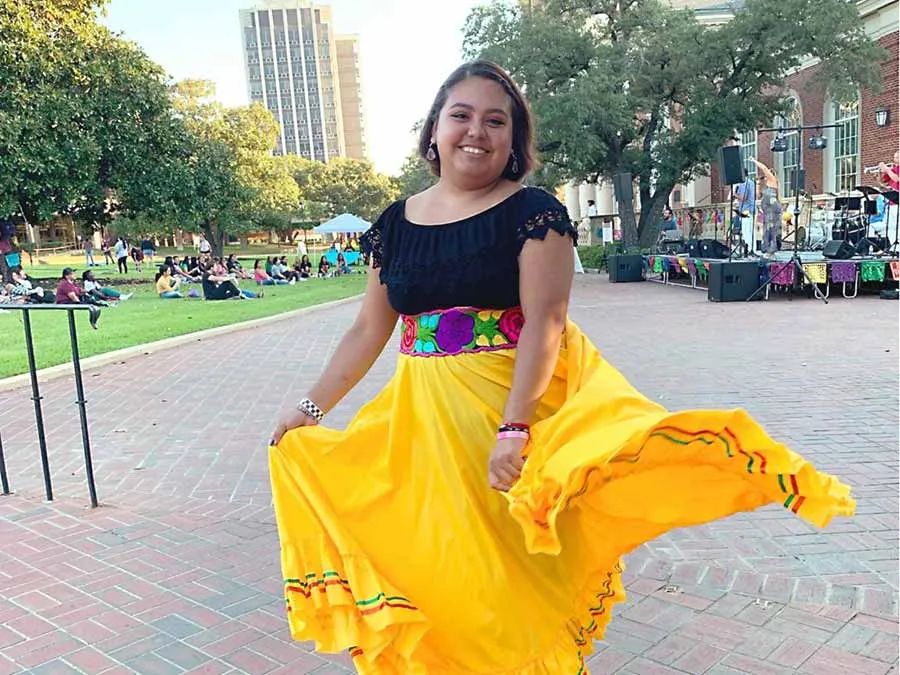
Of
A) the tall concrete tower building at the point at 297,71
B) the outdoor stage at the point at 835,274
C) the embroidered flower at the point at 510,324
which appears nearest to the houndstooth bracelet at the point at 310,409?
the embroidered flower at the point at 510,324

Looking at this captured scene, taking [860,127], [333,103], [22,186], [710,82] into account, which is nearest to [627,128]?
[710,82]

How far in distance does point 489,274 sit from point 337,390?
2.17ft

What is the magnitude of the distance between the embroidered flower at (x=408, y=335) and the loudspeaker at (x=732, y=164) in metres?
14.6

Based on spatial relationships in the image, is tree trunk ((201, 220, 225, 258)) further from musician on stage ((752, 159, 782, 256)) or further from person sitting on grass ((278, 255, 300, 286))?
musician on stage ((752, 159, 782, 256))

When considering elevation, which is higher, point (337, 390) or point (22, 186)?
point (22, 186)

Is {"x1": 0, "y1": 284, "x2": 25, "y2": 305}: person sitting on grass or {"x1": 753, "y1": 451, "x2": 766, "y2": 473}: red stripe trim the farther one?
{"x1": 0, "y1": 284, "x2": 25, "y2": 305}: person sitting on grass

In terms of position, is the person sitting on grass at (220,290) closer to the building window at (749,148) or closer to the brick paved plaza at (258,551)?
the brick paved plaza at (258,551)

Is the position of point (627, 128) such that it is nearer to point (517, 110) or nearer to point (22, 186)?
point (22, 186)

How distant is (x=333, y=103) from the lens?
143 meters

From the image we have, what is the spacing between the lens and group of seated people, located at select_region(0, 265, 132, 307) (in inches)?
541

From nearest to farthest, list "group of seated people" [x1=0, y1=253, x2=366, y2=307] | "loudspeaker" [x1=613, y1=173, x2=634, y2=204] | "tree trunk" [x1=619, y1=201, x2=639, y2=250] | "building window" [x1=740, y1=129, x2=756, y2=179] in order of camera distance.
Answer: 1. "group of seated people" [x1=0, y1=253, x2=366, y2=307]
2. "loudspeaker" [x1=613, y1=173, x2=634, y2=204]
3. "tree trunk" [x1=619, y1=201, x2=639, y2=250]
4. "building window" [x1=740, y1=129, x2=756, y2=179]

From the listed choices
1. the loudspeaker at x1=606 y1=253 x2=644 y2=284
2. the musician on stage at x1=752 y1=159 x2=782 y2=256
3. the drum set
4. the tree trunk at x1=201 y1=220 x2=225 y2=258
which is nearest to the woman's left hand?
the drum set

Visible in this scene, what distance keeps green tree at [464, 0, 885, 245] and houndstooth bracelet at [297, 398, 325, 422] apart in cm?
1924

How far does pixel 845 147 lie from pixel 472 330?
27.6 metres
